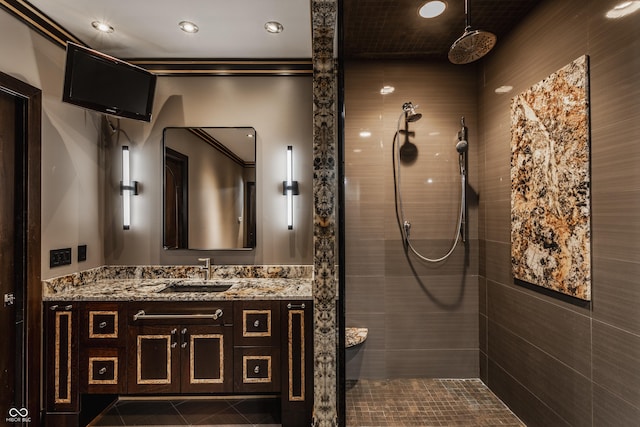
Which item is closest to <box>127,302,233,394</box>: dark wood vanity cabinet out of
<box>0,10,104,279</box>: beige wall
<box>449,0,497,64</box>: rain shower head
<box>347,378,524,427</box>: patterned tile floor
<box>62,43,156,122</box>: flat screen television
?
<box>0,10,104,279</box>: beige wall

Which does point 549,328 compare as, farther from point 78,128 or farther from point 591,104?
point 78,128

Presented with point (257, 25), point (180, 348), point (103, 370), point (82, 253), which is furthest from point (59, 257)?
point (257, 25)

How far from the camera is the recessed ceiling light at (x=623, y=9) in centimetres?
126

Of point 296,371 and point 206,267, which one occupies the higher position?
point 206,267

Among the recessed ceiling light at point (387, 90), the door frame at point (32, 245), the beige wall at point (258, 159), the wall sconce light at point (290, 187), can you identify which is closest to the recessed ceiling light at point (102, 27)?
the beige wall at point (258, 159)

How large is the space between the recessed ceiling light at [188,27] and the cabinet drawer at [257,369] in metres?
2.16

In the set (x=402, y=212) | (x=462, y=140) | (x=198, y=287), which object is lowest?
(x=198, y=287)

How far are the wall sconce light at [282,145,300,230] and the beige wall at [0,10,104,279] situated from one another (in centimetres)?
150

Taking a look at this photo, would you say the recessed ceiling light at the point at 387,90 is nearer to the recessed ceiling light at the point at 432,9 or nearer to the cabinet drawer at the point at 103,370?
the recessed ceiling light at the point at 432,9

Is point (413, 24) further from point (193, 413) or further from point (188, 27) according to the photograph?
point (193, 413)

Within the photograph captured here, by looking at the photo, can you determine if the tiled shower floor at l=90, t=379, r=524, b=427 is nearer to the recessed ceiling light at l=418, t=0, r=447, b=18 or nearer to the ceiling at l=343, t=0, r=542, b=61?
the ceiling at l=343, t=0, r=542, b=61

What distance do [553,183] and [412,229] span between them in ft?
3.16

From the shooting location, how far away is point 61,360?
199 centimetres

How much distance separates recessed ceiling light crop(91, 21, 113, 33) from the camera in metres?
2.09
